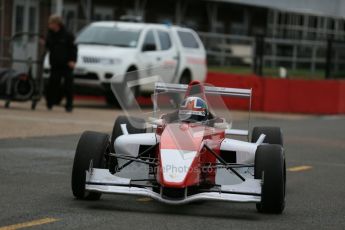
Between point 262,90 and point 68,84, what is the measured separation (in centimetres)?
679

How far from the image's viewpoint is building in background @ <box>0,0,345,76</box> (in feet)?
90.6

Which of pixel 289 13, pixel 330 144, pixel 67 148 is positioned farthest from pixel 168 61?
pixel 289 13

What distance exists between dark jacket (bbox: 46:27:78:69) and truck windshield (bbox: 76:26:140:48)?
2.70 m

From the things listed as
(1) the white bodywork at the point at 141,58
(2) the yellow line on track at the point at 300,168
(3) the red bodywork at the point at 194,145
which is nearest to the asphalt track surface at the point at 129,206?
(2) the yellow line on track at the point at 300,168

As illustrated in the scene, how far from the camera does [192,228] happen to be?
25.6 feet

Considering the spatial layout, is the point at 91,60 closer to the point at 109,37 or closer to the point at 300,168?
the point at 109,37

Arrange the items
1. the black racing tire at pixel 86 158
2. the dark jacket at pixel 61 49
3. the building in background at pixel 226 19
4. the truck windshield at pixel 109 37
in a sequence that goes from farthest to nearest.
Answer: the building in background at pixel 226 19 < the truck windshield at pixel 109 37 < the dark jacket at pixel 61 49 < the black racing tire at pixel 86 158

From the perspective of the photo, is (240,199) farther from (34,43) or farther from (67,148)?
(34,43)

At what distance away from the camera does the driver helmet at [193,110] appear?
9.39m

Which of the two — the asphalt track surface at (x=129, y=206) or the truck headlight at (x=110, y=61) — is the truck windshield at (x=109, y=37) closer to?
the truck headlight at (x=110, y=61)

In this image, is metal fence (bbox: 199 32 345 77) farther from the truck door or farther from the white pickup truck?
the truck door

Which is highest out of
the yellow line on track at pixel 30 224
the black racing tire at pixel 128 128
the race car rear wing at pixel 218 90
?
the race car rear wing at pixel 218 90

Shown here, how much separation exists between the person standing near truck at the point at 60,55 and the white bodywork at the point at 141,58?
1151 mm

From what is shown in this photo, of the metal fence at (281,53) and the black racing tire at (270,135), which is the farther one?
the metal fence at (281,53)
